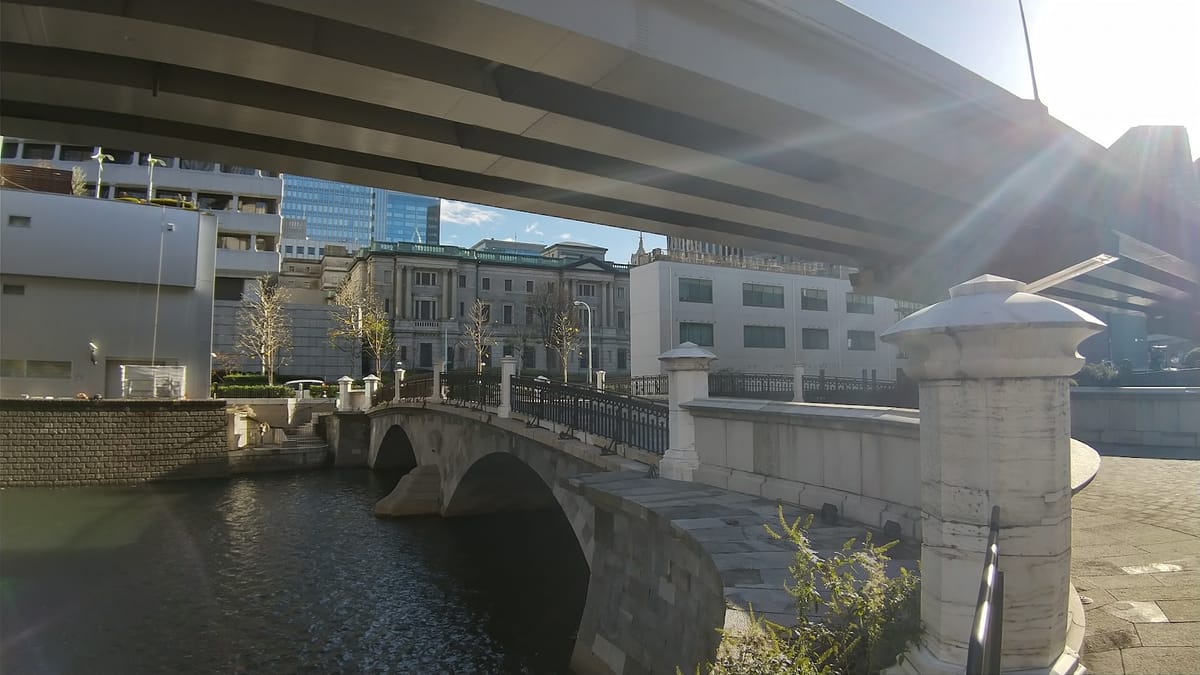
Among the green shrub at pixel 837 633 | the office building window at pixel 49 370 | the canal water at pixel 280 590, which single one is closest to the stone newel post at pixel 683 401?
the canal water at pixel 280 590

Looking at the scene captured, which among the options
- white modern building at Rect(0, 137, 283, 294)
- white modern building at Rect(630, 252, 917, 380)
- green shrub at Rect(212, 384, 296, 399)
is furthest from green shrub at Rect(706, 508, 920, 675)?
white modern building at Rect(0, 137, 283, 294)

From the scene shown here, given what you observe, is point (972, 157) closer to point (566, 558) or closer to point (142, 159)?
point (566, 558)

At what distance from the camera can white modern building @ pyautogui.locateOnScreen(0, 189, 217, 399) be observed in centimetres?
3134

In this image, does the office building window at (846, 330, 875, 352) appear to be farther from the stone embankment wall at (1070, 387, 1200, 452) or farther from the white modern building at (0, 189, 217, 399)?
the white modern building at (0, 189, 217, 399)

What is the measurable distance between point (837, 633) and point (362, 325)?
52.8 meters

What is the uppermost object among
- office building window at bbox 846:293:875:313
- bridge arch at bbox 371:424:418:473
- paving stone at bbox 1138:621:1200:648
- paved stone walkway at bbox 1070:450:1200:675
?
office building window at bbox 846:293:875:313

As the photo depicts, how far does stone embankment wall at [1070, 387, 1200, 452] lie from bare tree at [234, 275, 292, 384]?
4388 centimetres

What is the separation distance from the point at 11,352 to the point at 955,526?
4110cm

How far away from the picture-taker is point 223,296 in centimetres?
5659

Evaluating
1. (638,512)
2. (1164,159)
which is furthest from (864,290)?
(638,512)

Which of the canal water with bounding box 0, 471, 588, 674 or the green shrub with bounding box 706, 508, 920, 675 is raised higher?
the green shrub with bounding box 706, 508, 920, 675

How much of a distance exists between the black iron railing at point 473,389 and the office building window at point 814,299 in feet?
108

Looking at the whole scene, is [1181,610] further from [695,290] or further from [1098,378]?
[695,290]

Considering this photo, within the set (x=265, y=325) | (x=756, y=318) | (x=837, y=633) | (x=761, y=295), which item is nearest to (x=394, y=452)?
(x=265, y=325)
